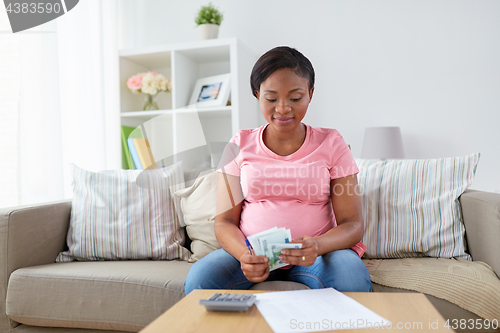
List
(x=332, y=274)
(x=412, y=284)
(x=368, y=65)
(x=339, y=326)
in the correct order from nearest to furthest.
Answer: (x=339, y=326) < (x=332, y=274) < (x=412, y=284) < (x=368, y=65)

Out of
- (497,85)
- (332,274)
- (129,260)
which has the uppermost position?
(497,85)

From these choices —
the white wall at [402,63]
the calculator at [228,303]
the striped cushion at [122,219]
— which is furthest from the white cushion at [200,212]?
the white wall at [402,63]

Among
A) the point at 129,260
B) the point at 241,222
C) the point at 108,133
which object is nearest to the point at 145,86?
the point at 108,133

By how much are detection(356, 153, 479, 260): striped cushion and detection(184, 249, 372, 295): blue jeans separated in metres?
0.44

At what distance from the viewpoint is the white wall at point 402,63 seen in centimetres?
256

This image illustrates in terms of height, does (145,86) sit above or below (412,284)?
above

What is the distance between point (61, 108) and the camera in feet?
7.72

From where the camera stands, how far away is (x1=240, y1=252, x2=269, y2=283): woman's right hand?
1.07m

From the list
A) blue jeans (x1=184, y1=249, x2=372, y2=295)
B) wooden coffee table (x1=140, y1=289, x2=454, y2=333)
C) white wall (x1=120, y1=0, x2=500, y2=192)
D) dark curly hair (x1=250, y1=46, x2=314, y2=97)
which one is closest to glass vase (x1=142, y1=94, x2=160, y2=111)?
white wall (x1=120, y1=0, x2=500, y2=192)

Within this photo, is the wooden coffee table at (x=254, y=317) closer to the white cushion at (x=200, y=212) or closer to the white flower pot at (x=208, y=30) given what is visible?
the white cushion at (x=200, y=212)

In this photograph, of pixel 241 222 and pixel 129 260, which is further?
pixel 129 260

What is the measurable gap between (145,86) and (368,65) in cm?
148

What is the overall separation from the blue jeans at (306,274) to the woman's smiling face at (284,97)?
45 cm

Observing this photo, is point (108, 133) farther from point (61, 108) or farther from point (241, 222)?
point (241, 222)
